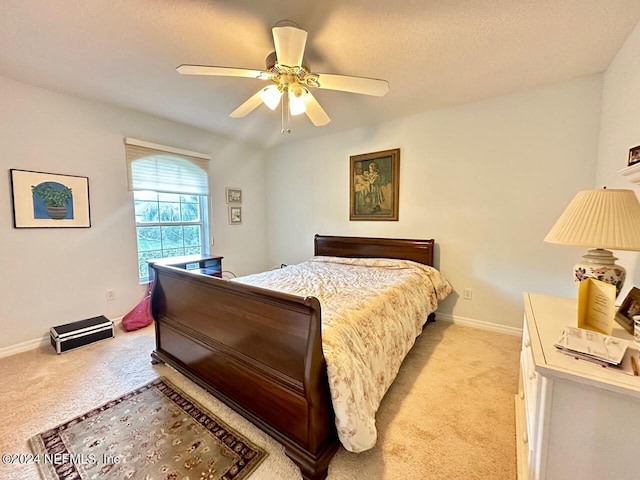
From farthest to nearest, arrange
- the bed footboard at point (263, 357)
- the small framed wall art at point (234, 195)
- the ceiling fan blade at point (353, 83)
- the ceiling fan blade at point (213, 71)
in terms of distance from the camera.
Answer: the small framed wall art at point (234, 195) → the ceiling fan blade at point (353, 83) → the ceiling fan blade at point (213, 71) → the bed footboard at point (263, 357)

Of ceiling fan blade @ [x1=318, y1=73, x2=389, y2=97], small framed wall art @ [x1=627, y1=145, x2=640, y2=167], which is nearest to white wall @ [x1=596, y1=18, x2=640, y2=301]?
small framed wall art @ [x1=627, y1=145, x2=640, y2=167]

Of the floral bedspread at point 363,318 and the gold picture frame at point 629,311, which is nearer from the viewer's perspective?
the gold picture frame at point 629,311

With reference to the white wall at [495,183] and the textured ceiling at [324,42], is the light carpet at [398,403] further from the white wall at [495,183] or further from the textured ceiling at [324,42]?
the textured ceiling at [324,42]

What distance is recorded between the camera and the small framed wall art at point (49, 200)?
2498 mm

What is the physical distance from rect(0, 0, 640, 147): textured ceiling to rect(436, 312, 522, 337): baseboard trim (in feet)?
7.91

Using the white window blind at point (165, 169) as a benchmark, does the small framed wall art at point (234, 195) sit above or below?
below

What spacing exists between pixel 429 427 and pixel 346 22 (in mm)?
2553

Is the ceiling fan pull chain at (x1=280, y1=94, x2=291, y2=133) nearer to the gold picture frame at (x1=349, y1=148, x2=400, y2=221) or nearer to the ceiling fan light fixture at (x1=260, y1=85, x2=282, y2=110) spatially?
the ceiling fan light fixture at (x1=260, y1=85, x2=282, y2=110)

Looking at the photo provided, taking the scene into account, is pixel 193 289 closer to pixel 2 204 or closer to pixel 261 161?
pixel 2 204

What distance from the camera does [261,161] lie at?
15.6ft

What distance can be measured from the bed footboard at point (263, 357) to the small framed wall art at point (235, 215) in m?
2.28

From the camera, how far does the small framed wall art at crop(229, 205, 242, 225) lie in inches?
169

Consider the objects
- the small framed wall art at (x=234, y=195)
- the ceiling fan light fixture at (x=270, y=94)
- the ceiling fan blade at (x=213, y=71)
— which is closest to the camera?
A: the ceiling fan blade at (x=213, y=71)

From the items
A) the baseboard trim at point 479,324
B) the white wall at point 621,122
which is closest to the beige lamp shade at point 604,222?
the white wall at point 621,122
